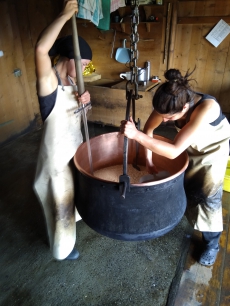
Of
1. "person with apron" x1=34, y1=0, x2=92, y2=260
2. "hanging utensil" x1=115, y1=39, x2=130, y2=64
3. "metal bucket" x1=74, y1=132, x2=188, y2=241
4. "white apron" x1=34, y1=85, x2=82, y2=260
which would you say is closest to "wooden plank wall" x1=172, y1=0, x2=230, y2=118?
"hanging utensil" x1=115, y1=39, x2=130, y2=64

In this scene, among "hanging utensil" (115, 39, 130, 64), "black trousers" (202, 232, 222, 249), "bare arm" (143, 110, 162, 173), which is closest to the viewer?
"bare arm" (143, 110, 162, 173)

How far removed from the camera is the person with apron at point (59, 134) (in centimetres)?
120

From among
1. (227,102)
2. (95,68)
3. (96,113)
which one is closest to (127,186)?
(96,113)

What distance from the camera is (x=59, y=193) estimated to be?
Result: 1457mm

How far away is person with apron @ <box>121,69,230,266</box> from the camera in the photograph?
3.89ft

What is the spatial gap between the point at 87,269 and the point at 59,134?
3.18 ft

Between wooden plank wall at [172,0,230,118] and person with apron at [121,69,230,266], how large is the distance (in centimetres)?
249

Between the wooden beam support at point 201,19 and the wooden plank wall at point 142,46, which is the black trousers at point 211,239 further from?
the wooden beam support at point 201,19

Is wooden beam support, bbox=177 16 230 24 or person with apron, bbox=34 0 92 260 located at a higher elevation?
wooden beam support, bbox=177 16 230 24

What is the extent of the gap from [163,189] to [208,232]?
83cm

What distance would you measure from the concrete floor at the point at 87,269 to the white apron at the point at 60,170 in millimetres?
218

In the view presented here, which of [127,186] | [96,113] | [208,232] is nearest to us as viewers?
[127,186]

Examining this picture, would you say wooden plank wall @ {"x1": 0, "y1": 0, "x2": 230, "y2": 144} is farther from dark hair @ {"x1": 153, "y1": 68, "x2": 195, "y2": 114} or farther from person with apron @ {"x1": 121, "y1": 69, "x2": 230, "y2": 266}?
dark hair @ {"x1": 153, "y1": 68, "x2": 195, "y2": 114}

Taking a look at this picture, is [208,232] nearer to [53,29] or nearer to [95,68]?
[53,29]
